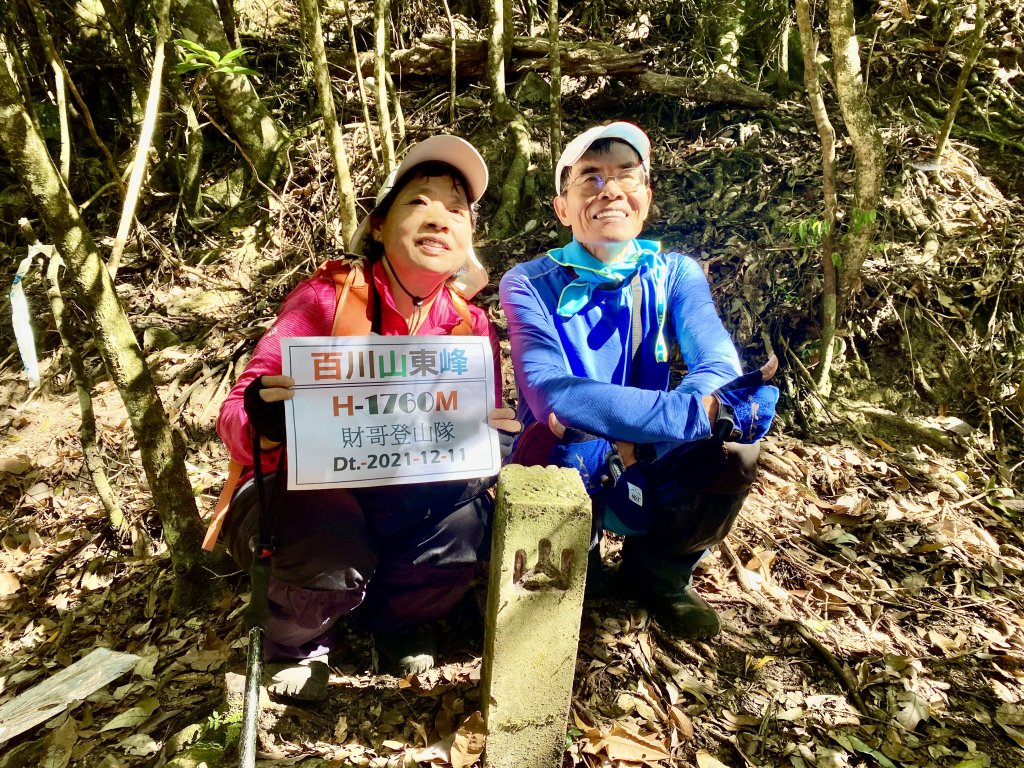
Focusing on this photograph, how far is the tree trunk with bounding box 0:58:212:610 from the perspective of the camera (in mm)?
2094

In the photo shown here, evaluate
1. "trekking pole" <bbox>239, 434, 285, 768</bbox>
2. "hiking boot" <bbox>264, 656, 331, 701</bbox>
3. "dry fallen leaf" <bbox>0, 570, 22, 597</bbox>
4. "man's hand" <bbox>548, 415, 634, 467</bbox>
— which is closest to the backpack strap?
"trekking pole" <bbox>239, 434, 285, 768</bbox>

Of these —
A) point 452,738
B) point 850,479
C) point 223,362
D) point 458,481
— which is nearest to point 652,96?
point 850,479

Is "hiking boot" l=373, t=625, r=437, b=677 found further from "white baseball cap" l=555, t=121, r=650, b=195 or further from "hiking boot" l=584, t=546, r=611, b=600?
"white baseball cap" l=555, t=121, r=650, b=195

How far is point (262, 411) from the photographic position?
6.20ft

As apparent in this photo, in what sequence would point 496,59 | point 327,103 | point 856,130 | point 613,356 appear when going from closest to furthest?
point 613,356 < point 327,103 < point 856,130 < point 496,59

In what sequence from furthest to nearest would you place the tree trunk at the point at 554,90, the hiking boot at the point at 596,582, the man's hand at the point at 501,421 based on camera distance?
the tree trunk at the point at 554,90
the hiking boot at the point at 596,582
the man's hand at the point at 501,421

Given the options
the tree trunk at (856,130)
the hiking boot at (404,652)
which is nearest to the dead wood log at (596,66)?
the tree trunk at (856,130)

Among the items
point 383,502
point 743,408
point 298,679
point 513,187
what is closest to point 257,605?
point 298,679

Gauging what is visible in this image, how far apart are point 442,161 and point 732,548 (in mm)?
2226

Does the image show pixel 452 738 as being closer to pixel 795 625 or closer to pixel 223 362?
pixel 795 625

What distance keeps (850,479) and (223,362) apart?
13.1 feet

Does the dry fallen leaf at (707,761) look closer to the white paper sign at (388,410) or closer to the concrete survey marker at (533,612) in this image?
the concrete survey marker at (533,612)

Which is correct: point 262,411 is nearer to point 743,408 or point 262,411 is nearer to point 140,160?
point 140,160

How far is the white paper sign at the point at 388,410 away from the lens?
191cm
